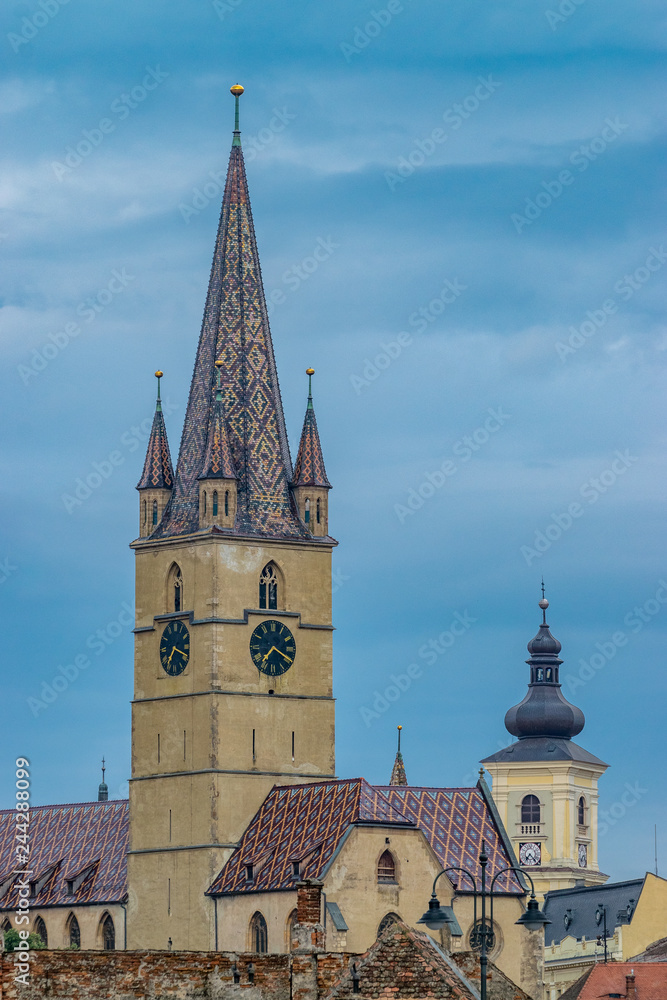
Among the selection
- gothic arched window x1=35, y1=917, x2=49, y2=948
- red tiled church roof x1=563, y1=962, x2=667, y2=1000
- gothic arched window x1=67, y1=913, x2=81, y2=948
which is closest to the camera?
red tiled church roof x1=563, y1=962, x2=667, y2=1000

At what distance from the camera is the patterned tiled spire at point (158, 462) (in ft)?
426

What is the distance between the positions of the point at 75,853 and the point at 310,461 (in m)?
23.2

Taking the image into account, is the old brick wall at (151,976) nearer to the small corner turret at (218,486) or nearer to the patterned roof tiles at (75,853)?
the small corner turret at (218,486)

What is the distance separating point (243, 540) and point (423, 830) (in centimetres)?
1502

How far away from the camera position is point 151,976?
66562 millimetres

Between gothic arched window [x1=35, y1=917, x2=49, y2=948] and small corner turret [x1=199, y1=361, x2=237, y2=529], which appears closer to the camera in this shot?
small corner turret [x1=199, y1=361, x2=237, y2=529]

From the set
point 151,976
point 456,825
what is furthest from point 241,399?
point 151,976

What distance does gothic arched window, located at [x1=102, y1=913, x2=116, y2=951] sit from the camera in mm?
129125

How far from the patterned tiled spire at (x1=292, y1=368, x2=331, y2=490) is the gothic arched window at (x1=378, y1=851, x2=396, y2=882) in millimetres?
19819

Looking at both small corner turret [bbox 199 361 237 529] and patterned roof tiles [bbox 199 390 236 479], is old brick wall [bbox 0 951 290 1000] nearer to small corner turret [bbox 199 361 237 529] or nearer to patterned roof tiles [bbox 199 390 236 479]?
small corner turret [bbox 199 361 237 529]

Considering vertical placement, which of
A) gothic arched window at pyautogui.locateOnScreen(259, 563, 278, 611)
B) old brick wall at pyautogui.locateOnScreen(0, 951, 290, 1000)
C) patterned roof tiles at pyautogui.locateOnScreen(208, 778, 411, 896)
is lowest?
old brick wall at pyautogui.locateOnScreen(0, 951, 290, 1000)

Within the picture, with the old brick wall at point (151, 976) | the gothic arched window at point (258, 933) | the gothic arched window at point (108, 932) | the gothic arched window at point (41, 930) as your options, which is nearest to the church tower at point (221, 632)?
the gothic arched window at point (108, 932)

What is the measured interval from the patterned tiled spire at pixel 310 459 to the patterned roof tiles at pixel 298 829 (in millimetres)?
14014

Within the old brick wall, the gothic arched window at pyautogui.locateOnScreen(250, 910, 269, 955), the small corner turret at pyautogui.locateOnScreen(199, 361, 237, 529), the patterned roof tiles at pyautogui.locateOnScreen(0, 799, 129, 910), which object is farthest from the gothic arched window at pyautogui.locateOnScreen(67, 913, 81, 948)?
the old brick wall
